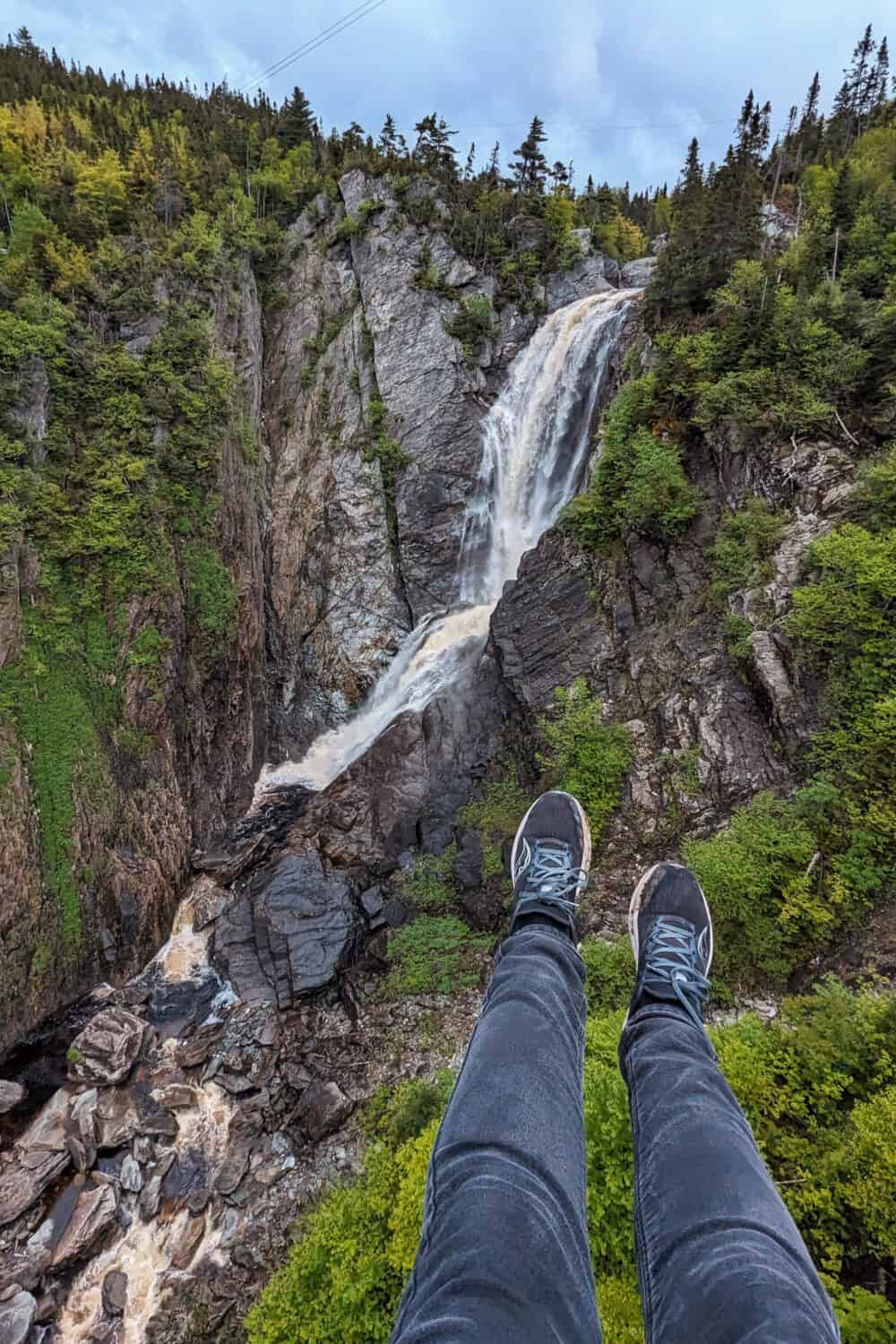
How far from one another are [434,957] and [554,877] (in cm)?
735

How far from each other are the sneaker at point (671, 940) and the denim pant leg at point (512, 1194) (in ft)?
2.82

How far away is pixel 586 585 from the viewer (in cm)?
1232

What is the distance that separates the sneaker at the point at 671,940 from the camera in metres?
3.33

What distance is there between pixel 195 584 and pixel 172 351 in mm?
6299

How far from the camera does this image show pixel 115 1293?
702 cm

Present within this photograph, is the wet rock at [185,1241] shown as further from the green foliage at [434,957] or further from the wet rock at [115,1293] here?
the green foliage at [434,957]

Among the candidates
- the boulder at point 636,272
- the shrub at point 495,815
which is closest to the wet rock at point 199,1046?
the shrub at point 495,815

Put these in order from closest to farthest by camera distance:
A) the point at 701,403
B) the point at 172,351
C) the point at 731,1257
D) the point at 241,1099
A: the point at 731,1257, the point at 241,1099, the point at 701,403, the point at 172,351

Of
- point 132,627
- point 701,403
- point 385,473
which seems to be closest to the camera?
point 701,403

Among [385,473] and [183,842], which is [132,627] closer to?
[183,842]

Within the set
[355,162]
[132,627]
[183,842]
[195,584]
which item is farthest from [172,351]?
[355,162]

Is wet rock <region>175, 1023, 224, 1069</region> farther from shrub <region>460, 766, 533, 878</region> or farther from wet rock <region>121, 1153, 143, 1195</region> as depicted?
shrub <region>460, 766, 533, 878</region>

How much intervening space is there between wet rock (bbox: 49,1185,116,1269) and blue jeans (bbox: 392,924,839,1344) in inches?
370

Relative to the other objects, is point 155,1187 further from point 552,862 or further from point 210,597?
point 210,597
